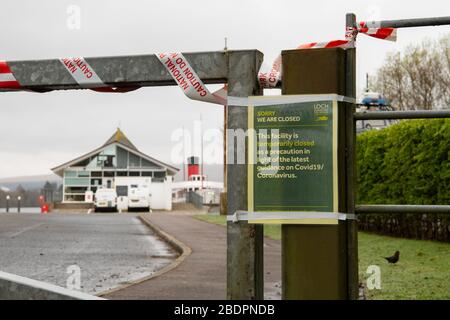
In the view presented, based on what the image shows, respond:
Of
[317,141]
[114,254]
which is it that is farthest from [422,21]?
[114,254]

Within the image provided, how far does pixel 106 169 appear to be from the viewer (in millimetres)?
61781

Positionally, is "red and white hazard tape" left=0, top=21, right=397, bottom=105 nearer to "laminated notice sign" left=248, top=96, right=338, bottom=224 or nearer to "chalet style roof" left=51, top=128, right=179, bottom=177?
"laminated notice sign" left=248, top=96, right=338, bottom=224

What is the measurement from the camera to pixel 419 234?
1695 centimetres

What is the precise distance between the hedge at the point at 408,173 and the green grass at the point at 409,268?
52 centimetres

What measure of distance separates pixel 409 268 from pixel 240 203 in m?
7.68

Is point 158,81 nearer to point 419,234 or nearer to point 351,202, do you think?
point 351,202

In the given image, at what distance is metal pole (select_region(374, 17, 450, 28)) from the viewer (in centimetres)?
379

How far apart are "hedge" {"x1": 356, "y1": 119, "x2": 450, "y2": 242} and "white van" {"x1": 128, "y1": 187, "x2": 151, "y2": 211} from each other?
34630mm

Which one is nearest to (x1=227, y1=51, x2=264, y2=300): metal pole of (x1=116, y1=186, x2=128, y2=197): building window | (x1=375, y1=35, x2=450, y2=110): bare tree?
(x1=375, y1=35, x2=450, y2=110): bare tree

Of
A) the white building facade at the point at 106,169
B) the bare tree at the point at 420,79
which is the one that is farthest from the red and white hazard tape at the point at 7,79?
the white building facade at the point at 106,169

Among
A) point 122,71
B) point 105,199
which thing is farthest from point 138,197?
point 122,71

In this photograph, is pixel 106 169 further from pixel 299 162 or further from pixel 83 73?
pixel 299 162

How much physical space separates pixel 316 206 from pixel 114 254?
11102 millimetres
